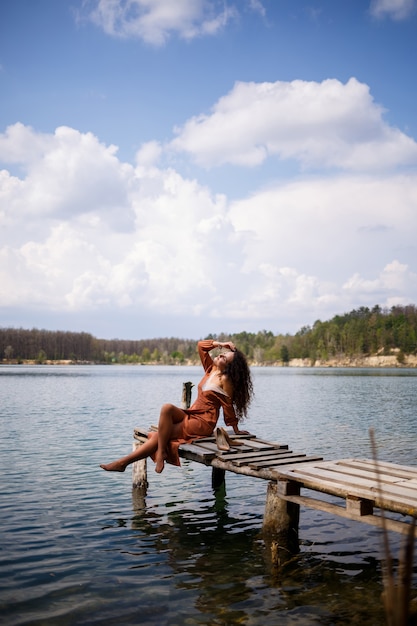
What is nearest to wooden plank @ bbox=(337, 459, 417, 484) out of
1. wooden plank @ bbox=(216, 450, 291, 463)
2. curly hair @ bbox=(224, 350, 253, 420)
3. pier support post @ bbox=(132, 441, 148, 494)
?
wooden plank @ bbox=(216, 450, 291, 463)

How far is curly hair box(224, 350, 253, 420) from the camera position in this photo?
33.7 ft

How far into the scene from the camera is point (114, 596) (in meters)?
6.88

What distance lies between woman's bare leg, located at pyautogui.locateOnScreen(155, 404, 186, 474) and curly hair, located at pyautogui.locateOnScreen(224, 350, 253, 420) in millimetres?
1096

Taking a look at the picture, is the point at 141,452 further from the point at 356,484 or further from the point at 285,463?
the point at 356,484

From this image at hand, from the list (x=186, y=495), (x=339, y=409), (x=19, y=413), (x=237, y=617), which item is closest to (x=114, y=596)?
(x=237, y=617)

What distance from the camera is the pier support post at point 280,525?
27.4 feet

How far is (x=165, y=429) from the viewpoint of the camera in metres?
9.80

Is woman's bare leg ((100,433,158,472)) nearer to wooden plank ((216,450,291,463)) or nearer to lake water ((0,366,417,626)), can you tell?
lake water ((0,366,417,626))

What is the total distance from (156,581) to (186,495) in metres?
Result: 5.13

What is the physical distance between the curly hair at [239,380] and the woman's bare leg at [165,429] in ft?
3.59

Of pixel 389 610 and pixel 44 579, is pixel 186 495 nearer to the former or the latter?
pixel 44 579

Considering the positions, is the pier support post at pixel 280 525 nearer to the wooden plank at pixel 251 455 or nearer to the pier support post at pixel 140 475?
the wooden plank at pixel 251 455

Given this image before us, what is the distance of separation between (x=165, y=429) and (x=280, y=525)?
2.55m

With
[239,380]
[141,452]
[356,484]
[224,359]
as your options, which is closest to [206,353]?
[224,359]
